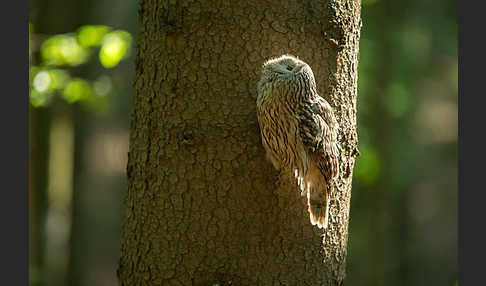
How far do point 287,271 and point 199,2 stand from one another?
1591 mm

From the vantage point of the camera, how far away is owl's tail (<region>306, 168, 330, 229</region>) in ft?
9.64

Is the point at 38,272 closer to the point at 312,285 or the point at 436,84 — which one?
the point at 312,285

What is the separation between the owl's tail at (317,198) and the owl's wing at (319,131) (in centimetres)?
6

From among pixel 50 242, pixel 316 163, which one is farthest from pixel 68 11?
pixel 316 163

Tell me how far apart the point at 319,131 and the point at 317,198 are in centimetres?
41

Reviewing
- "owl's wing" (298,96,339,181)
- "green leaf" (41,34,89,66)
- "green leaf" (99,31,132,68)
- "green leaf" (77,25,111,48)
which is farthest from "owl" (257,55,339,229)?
"green leaf" (41,34,89,66)

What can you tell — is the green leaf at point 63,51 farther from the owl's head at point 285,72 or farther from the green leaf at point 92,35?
the owl's head at point 285,72

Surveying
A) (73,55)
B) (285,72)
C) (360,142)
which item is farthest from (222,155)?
(360,142)

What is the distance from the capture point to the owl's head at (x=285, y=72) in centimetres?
284

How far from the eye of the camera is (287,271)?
9.36 feet

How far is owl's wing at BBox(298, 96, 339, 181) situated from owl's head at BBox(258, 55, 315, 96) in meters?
0.15

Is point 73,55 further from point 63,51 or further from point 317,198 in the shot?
point 317,198

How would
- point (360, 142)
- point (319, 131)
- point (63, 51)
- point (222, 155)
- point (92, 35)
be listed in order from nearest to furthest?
point (222, 155) → point (319, 131) → point (92, 35) → point (63, 51) → point (360, 142)

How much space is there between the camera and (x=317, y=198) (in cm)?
302
